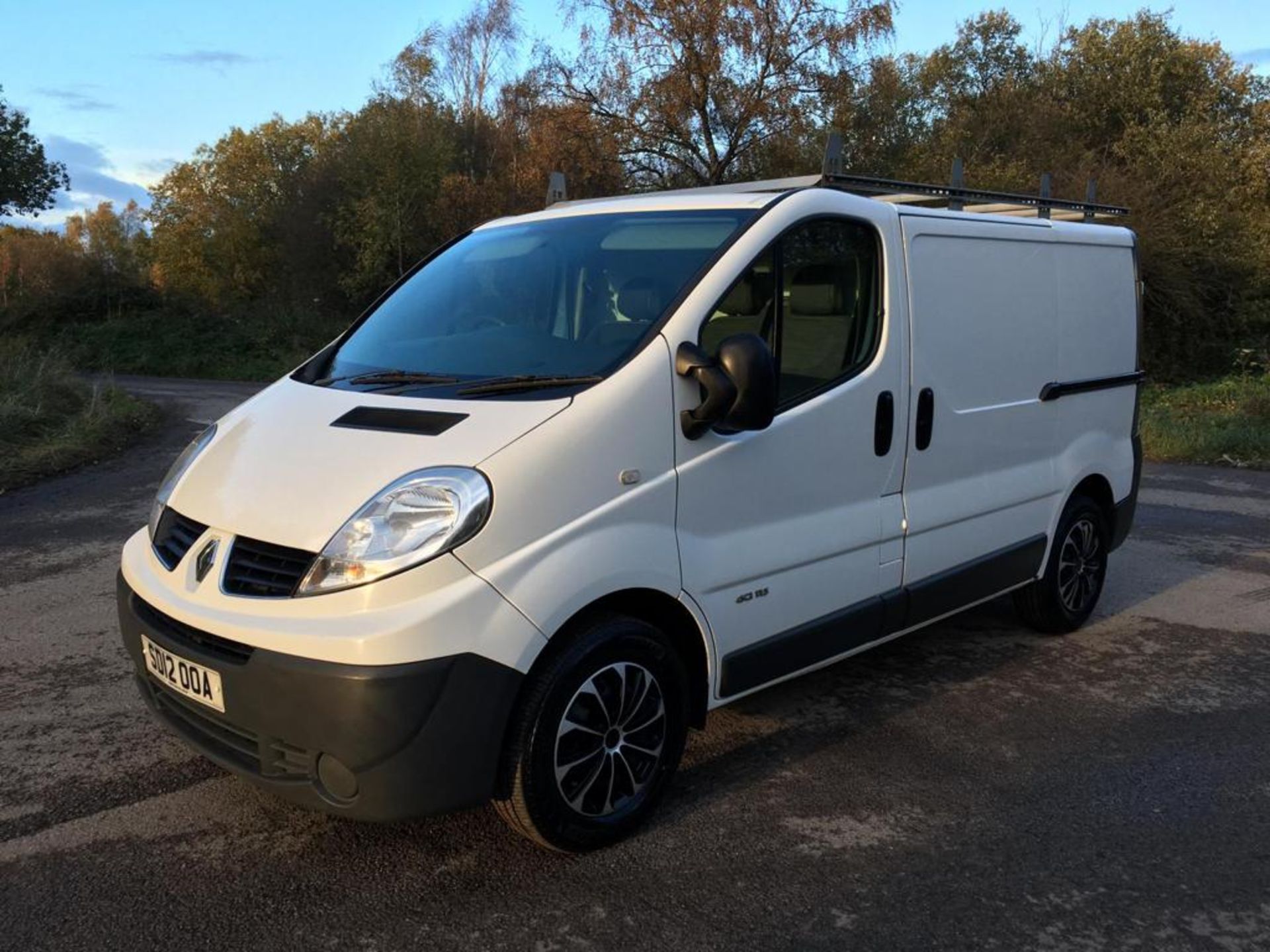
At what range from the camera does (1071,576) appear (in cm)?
530

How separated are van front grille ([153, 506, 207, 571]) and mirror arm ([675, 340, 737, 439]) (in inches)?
58.9

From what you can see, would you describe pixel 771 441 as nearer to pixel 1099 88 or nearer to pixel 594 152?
pixel 594 152

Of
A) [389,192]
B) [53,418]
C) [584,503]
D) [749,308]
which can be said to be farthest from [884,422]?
[389,192]

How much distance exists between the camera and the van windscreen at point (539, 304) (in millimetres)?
3297

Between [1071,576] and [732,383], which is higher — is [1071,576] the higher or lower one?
the lower one

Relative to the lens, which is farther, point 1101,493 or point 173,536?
point 1101,493

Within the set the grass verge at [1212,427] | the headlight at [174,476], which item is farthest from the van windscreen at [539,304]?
the grass verge at [1212,427]

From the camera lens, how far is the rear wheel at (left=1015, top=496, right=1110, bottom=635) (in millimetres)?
5168

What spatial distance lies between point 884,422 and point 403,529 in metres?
1.95

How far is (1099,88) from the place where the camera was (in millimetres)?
26062

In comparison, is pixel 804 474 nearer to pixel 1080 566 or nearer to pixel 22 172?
pixel 1080 566

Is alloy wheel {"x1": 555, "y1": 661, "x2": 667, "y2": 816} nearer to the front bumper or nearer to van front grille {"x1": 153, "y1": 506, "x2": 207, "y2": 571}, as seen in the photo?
the front bumper

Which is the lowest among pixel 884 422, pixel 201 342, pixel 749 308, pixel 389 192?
pixel 884 422

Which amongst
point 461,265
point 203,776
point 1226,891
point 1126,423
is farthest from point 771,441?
point 1126,423
